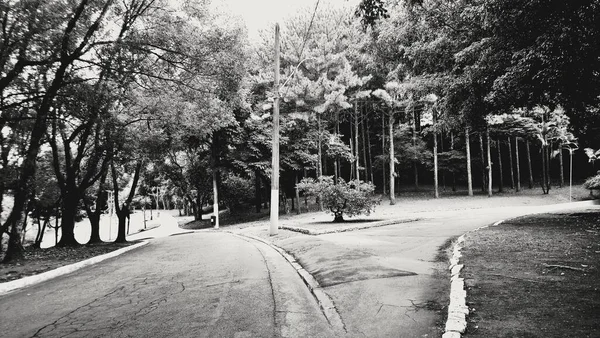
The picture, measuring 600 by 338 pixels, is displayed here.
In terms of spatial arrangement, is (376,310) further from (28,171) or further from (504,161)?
(504,161)

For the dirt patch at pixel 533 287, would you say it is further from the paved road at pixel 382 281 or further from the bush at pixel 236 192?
the bush at pixel 236 192

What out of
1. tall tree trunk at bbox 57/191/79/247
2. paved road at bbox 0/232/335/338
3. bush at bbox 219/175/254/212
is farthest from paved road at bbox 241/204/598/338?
bush at bbox 219/175/254/212

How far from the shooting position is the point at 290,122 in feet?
84.0

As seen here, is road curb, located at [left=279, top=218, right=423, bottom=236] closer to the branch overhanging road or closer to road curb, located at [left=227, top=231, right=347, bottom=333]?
the branch overhanging road

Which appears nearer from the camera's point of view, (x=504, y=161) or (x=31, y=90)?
(x=31, y=90)

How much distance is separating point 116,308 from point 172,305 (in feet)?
2.77

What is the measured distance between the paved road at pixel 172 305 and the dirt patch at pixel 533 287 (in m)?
1.85

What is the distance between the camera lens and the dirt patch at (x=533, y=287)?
338cm

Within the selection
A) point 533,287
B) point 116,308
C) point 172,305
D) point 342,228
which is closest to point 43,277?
point 116,308

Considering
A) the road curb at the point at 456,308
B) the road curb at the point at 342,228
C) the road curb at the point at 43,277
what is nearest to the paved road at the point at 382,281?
the road curb at the point at 456,308

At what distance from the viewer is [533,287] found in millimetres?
4559

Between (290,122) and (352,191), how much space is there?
1050 centimetres

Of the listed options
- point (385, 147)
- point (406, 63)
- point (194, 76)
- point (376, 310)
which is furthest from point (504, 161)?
point (376, 310)

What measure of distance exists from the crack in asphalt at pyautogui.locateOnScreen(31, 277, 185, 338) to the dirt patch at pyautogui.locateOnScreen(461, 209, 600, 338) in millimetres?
4158
